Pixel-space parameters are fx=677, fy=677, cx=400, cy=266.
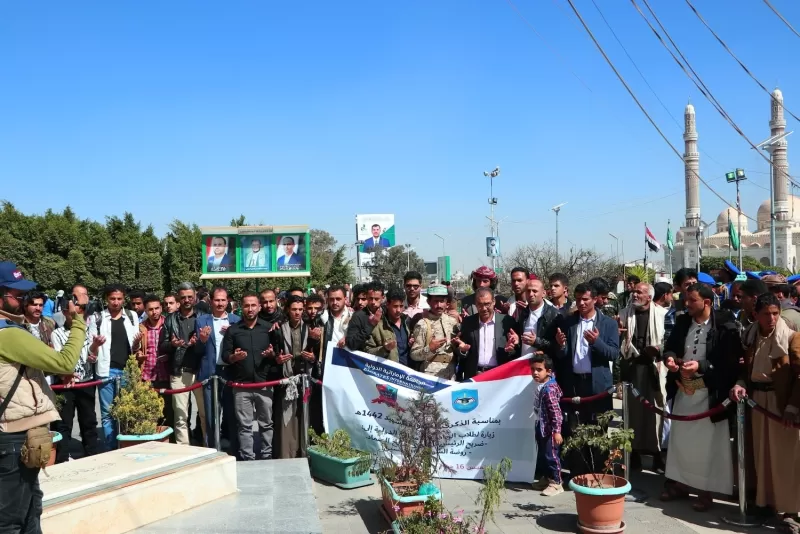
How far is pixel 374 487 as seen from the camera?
693 cm

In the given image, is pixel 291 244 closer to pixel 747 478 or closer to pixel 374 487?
pixel 374 487

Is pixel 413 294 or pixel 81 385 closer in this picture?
pixel 81 385

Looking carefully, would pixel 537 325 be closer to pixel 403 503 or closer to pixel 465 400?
pixel 465 400

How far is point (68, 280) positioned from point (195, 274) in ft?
20.9

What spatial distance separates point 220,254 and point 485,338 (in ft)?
56.4

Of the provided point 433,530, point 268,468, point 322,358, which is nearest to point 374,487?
point 268,468

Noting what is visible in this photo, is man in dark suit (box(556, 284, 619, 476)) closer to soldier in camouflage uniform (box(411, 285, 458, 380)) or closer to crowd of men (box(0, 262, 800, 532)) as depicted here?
crowd of men (box(0, 262, 800, 532))

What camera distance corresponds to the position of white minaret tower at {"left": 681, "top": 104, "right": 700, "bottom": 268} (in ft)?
342

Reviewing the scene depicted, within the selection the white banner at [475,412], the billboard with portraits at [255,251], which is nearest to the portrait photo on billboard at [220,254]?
the billboard with portraits at [255,251]

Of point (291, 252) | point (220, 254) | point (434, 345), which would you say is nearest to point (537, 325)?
point (434, 345)

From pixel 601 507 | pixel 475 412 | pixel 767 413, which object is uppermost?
pixel 767 413

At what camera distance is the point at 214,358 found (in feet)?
26.6

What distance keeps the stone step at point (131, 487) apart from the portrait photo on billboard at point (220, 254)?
16931 millimetres

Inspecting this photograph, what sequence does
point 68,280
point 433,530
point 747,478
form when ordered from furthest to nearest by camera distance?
point 68,280 → point 747,478 → point 433,530
